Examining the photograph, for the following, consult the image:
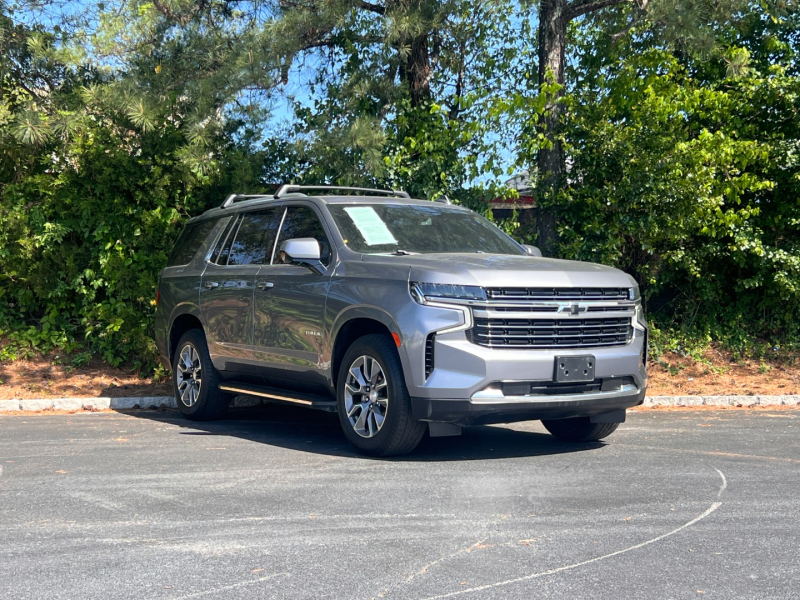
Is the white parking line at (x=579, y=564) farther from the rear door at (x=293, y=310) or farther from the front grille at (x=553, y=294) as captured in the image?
the rear door at (x=293, y=310)

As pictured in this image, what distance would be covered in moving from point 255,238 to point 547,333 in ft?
11.1

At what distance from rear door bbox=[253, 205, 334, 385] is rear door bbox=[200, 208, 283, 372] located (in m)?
0.18

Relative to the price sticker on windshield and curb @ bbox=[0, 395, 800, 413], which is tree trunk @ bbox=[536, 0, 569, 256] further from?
the price sticker on windshield

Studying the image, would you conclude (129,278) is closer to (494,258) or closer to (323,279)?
(323,279)

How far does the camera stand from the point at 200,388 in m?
9.87

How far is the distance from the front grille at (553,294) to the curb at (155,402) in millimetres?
4624

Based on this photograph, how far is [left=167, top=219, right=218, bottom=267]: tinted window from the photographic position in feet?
34.1

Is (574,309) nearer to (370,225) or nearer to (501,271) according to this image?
(501,271)

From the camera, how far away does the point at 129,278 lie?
43.1 feet

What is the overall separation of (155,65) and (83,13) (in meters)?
1.99

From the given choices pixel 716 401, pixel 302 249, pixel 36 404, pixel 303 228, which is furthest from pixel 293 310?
pixel 716 401

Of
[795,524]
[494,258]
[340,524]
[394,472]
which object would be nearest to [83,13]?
[494,258]

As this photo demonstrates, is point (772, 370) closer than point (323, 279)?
No

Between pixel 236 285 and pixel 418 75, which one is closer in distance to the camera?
pixel 236 285
